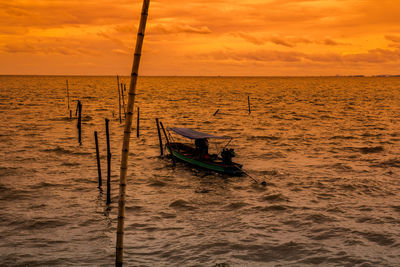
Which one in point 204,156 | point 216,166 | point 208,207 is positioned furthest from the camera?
point 204,156

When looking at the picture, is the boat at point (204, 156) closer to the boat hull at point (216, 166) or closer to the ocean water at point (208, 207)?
the boat hull at point (216, 166)

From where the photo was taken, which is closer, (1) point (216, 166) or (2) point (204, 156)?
(1) point (216, 166)

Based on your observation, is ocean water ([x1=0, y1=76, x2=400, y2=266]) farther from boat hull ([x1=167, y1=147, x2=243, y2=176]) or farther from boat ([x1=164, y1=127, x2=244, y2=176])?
boat ([x1=164, y1=127, x2=244, y2=176])

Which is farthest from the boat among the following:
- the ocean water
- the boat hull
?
the ocean water

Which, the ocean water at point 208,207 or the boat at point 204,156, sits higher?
the boat at point 204,156

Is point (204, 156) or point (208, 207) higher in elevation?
point (204, 156)

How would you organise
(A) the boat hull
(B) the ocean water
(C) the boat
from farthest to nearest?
(C) the boat
(A) the boat hull
(B) the ocean water

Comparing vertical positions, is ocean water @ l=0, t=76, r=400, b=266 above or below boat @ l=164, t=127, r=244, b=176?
below

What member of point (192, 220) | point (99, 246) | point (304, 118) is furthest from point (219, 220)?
point (304, 118)

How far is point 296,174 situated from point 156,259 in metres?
13.9

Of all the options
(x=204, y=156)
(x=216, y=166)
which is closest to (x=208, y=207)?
(x=216, y=166)

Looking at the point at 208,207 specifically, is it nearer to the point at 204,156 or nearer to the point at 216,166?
the point at 216,166

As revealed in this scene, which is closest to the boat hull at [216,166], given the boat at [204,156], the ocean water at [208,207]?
the boat at [204,156]

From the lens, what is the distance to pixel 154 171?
25.7 m
